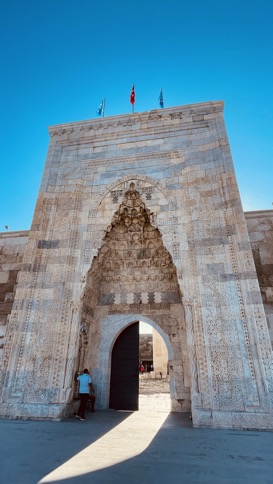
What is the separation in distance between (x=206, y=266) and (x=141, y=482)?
4.00 m

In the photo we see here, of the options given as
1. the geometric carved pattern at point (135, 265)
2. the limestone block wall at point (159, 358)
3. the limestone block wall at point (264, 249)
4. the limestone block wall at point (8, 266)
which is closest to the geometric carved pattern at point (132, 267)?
the geometric carved pattern at point (135, 265)

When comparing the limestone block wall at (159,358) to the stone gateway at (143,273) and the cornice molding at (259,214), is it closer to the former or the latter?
the stone gateway at (143,273)

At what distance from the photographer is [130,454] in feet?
10.2

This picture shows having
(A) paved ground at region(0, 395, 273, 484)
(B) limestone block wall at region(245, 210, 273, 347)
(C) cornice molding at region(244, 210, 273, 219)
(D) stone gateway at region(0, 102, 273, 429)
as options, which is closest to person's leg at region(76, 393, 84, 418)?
(D) stone gateway at region(0, 102, 273, 429)

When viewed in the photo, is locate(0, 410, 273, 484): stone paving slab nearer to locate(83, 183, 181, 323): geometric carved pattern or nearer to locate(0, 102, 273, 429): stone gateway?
locate(0, 102, 273, 429): stone gateway

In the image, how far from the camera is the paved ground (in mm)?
2461

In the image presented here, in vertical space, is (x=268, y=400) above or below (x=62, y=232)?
below

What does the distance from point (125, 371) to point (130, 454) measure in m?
4.12

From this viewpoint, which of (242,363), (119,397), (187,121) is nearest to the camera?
(242,363)

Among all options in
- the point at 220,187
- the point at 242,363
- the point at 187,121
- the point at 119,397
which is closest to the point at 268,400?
the point at 242,363

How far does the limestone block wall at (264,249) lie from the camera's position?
6039 millimetres

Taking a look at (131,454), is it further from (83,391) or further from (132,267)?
(132,267)

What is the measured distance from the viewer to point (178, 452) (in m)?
3.17

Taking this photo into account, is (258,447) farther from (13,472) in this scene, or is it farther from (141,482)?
(13,472)
